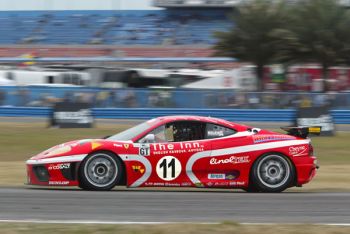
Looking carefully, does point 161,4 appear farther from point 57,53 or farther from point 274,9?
point 274,9

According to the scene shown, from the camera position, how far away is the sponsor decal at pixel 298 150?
32.1 feet

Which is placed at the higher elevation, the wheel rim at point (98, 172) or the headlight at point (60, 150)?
the headlight at point (60, 150)

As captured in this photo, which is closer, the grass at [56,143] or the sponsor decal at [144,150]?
the sponsor decal at [144,150]

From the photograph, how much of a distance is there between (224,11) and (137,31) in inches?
302

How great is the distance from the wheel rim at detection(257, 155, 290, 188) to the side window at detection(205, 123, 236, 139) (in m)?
0.63

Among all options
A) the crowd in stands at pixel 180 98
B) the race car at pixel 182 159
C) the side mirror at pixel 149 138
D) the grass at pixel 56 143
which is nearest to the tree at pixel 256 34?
the crowd in stands at pixel 180 98

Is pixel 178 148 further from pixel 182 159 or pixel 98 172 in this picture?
pixel 98 172

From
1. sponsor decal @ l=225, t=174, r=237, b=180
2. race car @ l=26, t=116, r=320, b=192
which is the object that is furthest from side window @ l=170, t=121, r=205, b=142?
sponsor decal @ l=225, t=174, r=237, b=180

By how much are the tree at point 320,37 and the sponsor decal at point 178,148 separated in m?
26.6

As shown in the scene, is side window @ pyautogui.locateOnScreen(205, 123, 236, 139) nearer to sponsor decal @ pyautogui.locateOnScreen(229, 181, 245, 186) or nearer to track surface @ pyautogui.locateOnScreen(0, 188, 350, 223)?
sponsor decal @ pyautogui.locateOnScreen(229, 181, 245, 186)

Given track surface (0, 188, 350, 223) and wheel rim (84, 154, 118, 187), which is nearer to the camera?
track surface (0, 188, 350, 223)

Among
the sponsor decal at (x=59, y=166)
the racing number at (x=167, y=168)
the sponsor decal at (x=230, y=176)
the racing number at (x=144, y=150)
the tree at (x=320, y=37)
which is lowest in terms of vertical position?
the sponsor decal at (x=230, y=176)

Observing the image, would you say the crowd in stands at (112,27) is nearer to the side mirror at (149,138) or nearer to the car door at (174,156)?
the car door at (174,156)

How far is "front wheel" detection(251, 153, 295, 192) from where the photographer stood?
31.8 feet
